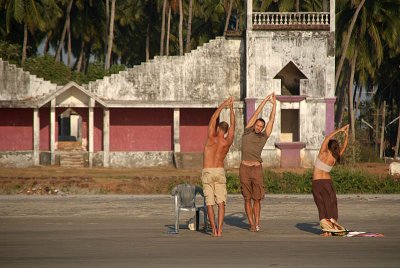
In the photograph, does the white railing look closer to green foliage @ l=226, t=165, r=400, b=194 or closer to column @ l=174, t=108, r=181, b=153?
column @ l=174, t=108, r=181, b=153

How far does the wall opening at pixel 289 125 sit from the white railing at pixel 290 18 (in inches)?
142

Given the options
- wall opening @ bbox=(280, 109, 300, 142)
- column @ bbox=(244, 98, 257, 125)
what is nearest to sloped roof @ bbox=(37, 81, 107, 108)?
column @ bbox=(244, 98, 257, 125)

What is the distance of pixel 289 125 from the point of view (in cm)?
4084

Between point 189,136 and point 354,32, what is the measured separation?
1109 cm

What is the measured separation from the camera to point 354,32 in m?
47.5

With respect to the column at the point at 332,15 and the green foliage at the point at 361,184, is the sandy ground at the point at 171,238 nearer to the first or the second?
the green foliage at the point at 361,184

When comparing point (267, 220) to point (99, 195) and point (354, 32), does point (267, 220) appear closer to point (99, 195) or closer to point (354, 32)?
point (99, 195)

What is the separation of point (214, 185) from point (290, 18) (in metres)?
24.3

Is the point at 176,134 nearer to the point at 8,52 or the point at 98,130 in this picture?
the point at 98,130

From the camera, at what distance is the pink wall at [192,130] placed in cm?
4091

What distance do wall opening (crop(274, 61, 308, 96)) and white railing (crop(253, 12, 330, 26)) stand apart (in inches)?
74.3

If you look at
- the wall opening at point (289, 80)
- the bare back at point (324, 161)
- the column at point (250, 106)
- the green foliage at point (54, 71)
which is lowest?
the bare back at point (324, 161)

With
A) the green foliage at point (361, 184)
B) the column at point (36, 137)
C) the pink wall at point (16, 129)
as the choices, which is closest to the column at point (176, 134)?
the column at point (36, 137)

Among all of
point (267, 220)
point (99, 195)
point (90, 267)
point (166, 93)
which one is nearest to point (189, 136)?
point (166, 93)
